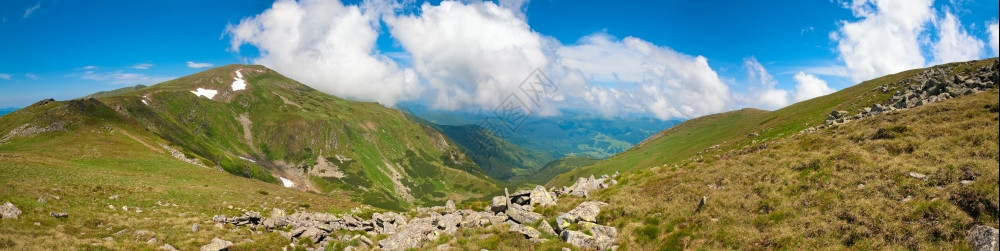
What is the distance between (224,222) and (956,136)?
5373 cm

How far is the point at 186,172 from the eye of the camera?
2662 inches

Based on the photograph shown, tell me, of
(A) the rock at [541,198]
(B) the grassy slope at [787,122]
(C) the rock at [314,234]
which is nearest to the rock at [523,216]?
(A) the rock at [541,198]

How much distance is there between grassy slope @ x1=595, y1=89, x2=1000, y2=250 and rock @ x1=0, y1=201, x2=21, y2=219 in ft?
130

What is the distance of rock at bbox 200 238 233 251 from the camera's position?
74.8 ft

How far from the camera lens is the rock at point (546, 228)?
23.8m

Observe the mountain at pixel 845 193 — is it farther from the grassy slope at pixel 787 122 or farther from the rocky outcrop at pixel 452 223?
the grassy slope at pixel 787 122

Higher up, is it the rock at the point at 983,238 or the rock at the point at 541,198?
the rock at the point at 983,238

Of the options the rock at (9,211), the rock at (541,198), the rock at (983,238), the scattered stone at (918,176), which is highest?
the scattered stone at (918,176)

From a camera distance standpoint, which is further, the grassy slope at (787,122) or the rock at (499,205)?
the grassy slope at (787,122)

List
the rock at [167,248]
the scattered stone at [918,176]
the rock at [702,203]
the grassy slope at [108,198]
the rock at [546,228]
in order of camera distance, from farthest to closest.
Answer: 1. the rock at [702,203]
2. the rock at [546,228]
3. the grassy slope at [108,198]
4. the rock at [167,248]
5. the scattered stone at [918,176]

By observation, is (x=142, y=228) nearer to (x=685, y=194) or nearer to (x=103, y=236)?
(x=103, y=236)

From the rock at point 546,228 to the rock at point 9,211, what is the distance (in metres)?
34.9

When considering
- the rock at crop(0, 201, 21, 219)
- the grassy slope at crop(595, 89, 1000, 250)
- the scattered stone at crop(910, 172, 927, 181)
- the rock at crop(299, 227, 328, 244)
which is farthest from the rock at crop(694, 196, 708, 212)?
the rock at crop(0, 201, 21, 219)

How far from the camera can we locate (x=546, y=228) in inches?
958
